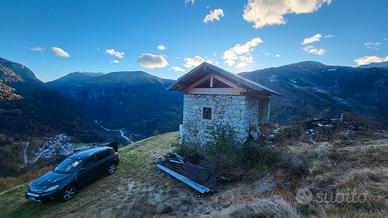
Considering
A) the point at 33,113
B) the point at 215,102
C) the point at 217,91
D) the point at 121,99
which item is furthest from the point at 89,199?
the point at 121,99

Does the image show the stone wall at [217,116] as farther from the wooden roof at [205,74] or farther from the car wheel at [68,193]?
the car wheel at [68,193]

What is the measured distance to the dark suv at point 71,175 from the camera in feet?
26.1

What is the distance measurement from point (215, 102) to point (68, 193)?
27.4 feet

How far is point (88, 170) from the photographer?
30.5ft

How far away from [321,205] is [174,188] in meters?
5.48

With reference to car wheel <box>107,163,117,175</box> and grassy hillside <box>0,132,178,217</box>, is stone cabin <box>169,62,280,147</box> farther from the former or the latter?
car wheel <box>107,163,117,175</box>

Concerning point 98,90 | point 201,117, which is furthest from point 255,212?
point 98,90

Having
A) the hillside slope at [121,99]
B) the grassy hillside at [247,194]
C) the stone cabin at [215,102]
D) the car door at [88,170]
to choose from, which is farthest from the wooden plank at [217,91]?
the hillside slope at [121,99]

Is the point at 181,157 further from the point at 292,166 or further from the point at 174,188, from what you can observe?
the point at 292,166

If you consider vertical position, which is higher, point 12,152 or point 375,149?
point 375,149

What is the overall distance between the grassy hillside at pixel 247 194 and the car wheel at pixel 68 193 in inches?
10.8

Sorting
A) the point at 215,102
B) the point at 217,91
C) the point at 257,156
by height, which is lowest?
the point at 257,156

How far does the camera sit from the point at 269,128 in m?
13.5

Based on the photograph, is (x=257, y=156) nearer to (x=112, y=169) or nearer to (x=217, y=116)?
(x=217, y=116)
